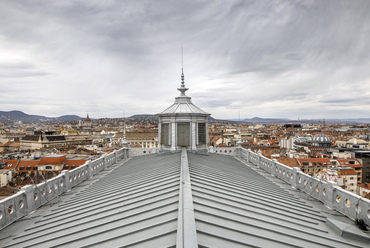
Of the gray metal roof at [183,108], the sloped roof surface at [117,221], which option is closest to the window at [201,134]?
the gray metal roof at [183,108]

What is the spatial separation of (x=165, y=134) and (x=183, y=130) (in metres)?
1.39

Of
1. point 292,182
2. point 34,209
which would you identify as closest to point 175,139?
point 292,182

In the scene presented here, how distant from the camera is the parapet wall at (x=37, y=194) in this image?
333 inches

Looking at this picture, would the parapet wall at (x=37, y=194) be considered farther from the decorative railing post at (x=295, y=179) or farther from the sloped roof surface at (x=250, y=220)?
the decorative railing post at (x=295, y=179)

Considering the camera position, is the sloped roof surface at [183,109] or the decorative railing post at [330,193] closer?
the decorative railing post at [330,193]

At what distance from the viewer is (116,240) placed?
5625 millimetres

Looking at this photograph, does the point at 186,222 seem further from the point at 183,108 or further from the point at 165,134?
the point at 183,108

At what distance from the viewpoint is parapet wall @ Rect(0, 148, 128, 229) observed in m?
8.47

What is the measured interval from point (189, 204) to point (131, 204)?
2254 millimetres

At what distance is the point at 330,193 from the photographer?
1022 cm

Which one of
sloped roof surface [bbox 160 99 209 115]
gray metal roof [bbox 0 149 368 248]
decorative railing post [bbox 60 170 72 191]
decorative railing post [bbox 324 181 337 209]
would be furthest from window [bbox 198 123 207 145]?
decorative railing post [bbox 324 181 337 209]

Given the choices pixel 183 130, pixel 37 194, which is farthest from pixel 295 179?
pixel 37 194

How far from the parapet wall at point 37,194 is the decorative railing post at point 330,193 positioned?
1133 cm

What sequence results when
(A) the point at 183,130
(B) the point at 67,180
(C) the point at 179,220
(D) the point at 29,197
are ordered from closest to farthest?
(C) the point at 179,220, (D) the point at 29,197, (B) the point at 67,180, (A) the point at 183,130
